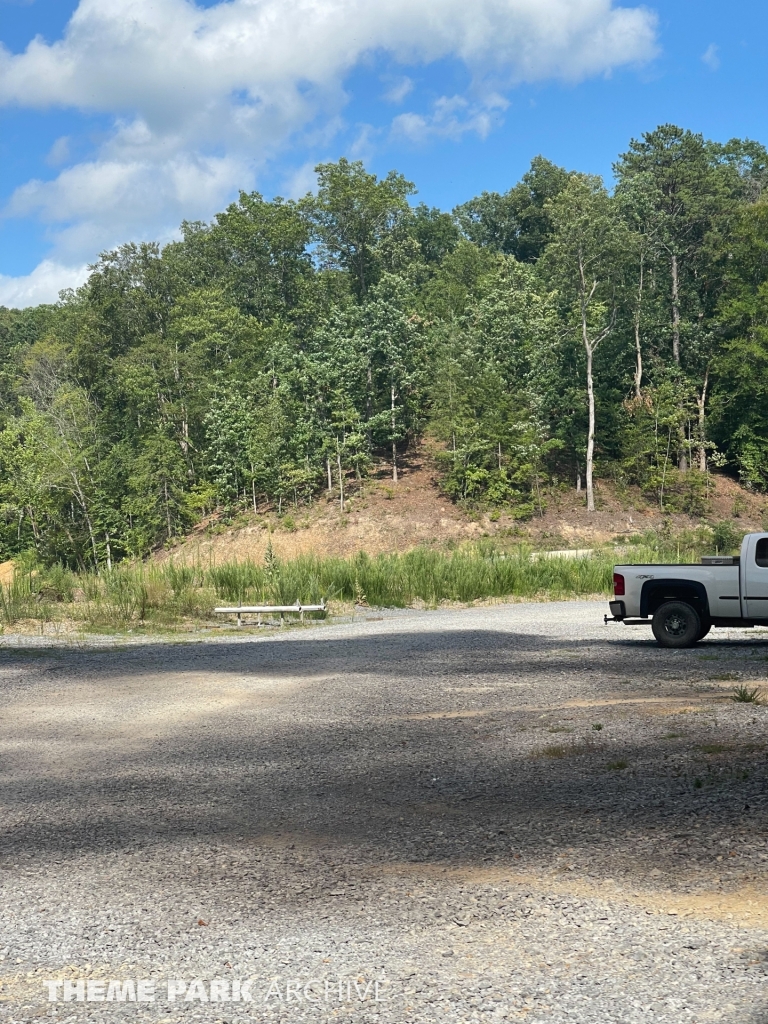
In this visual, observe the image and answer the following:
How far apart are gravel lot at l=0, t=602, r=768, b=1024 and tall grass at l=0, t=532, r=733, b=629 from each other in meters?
9.55

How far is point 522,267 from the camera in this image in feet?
211

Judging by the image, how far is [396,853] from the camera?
560 centimetres

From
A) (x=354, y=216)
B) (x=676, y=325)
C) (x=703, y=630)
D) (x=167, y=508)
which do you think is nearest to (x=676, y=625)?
(x=703, y=630)

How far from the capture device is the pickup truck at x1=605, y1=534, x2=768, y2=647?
13.1 metres

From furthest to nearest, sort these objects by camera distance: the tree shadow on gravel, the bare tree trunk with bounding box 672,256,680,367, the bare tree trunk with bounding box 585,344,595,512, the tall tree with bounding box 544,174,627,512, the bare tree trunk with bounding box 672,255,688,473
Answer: the bare tree trunk with bounding box 672,256,680,367 → the bare tree trunk with bounding box 672,255,688,473 → the bare tree trunk with bounding box 585,344,595,512 → the tall tree with bounding box 544,174,627,512 → the tree shadow on gravel

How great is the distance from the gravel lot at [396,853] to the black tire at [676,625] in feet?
8.23

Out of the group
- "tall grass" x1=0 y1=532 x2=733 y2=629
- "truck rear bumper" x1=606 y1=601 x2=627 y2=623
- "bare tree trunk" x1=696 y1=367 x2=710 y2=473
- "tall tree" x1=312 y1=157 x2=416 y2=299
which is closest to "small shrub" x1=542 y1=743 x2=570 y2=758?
"truck rear bumper" x1=606 y1=601 x2=627 y2=623

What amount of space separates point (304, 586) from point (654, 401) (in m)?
34.0

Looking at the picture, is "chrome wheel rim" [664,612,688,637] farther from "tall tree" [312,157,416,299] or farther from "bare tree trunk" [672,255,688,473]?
"tall tree" [312,157,416,299]

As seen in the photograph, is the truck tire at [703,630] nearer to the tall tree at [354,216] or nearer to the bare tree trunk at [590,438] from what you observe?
the bare tree trunk at [590,438]

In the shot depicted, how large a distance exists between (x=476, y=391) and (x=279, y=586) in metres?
29.2

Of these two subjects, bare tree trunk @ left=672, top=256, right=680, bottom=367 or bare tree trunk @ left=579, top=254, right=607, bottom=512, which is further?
bare tree trunk @ left=672, top=256, right=680, bottom=367

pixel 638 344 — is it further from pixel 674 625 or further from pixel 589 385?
pixel 674 625

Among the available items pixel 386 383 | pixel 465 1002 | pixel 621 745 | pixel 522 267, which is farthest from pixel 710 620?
pixel 522 267
